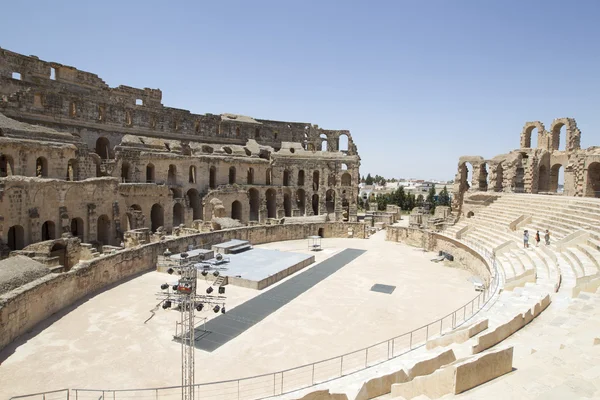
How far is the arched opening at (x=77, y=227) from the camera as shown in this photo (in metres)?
22.8

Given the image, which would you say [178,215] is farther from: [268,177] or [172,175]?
[268,177]

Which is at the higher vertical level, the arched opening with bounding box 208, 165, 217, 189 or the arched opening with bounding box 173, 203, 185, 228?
the arched opening with bounding box 208, 165, 217, 189

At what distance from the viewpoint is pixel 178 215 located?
31.5 m

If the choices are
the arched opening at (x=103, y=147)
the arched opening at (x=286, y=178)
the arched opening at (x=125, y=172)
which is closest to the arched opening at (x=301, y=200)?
the arched opening at (x=286, y=178)

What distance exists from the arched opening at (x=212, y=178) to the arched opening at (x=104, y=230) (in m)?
11.2

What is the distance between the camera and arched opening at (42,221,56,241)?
21078 mm

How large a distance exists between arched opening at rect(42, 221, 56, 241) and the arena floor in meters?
6.71

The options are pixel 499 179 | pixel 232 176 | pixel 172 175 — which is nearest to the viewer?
pixel 499 179

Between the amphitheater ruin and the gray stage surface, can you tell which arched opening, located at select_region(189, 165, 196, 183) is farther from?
the gray stage surface

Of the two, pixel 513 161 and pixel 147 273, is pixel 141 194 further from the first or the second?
pixel 513 161

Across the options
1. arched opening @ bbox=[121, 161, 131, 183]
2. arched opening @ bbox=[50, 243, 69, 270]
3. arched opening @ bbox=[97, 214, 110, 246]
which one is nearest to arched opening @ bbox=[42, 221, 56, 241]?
arched opening @ bbox=[50, 243, 69, 270]

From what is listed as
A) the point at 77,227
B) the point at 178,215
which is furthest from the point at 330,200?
the point at 77,227

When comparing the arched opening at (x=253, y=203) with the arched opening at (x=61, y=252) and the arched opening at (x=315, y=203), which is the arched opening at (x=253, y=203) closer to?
the arched opening at (x=315, y=203)

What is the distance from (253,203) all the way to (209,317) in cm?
2563
